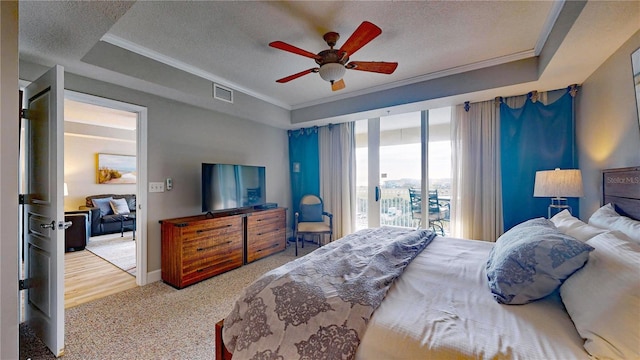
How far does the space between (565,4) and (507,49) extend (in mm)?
800

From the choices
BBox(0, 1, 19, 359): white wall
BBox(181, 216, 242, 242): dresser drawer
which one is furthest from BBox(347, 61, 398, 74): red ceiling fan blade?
BBox(181, 216, 242, 242): dresser drawer

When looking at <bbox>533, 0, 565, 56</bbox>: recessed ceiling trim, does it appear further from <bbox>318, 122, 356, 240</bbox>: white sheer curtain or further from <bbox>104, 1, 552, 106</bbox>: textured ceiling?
<bbox>318, 122, 356, 240</bbox>: white sheer curtain

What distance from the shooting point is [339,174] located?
4.55 metres

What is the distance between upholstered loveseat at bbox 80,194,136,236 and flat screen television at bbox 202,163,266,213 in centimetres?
349

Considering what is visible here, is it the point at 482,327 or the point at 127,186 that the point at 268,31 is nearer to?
the point at 482,327

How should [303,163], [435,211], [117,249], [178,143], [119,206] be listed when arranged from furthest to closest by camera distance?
1. [119,206]
2. [303,163]
3. [117,249]
4. [435,211]
5. [178,143]

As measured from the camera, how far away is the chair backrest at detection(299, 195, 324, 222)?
4605mm

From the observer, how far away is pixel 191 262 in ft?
9.68

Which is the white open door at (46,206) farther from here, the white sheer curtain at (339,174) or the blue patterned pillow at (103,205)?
the blue patterned pillow at (103,205)

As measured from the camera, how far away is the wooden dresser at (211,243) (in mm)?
2898

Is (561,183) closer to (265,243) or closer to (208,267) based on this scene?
(265,243)

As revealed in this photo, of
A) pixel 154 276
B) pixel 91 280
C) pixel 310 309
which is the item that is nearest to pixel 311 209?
pixel 154 276

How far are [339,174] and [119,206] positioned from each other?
17.3 ft

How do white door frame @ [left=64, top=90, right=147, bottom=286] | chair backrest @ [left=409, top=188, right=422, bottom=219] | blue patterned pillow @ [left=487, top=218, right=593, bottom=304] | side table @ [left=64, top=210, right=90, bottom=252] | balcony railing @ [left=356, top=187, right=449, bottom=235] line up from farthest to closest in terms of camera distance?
side table @ [left=64, top=210, right=90, bottom=252] < balcony railing @ [left=356, top=187, right=449, bottom=235] < chair backrest @ [left=409, top=188, right=422, bottom=219] < white door frame @ [left=64, top=90, right=147, bottom=286] < blue patterned pillow @ [left=487, top=218, right=593, bottom=304]
